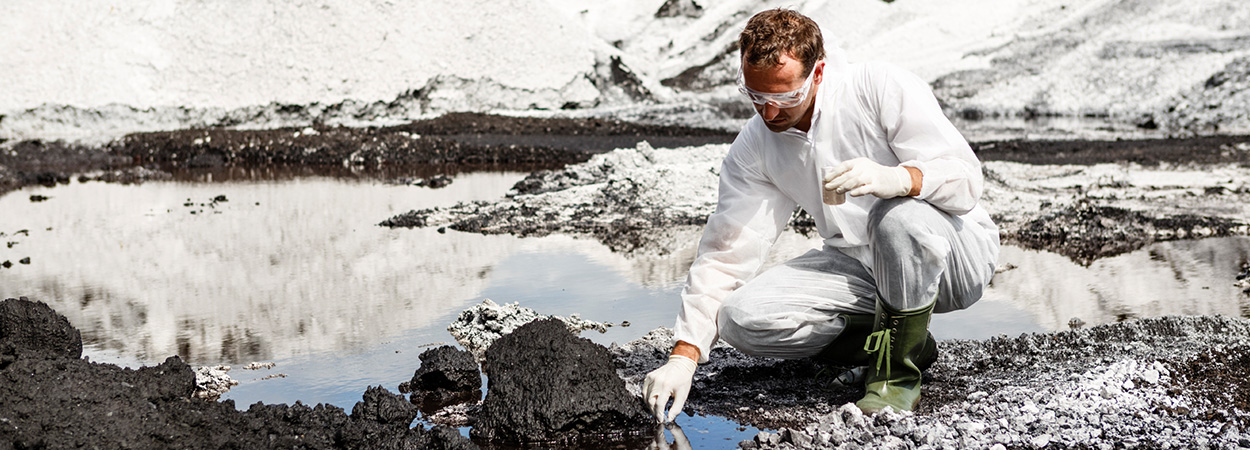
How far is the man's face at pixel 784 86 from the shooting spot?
2.92 meters

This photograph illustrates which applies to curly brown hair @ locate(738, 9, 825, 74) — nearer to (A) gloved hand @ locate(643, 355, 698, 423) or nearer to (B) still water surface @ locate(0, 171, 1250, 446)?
(A) gloved hand @ locate(643, 355, 698, 423)

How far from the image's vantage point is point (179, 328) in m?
4.52

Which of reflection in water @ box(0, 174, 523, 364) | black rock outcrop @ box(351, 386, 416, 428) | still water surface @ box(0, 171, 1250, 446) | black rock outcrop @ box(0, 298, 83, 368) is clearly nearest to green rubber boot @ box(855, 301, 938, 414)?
still water surface @ box(0, 171, 1250, 446)

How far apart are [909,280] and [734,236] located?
1.88ft

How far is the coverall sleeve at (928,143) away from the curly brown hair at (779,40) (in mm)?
243

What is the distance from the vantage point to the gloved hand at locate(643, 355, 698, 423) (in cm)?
298

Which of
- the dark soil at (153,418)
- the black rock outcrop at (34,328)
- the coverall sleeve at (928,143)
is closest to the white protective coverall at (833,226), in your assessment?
the coverall sleeve at (928,143)

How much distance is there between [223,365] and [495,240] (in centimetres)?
298

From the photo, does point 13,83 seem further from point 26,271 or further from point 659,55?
point 659,55

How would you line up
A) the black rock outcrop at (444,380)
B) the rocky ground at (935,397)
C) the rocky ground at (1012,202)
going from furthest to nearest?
1. the rocky ground at (1012,202)
2. the black rock outcrop at (444,380)
3. the rocky ground at (935,397)

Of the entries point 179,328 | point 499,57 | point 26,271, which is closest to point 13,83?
point 499,57

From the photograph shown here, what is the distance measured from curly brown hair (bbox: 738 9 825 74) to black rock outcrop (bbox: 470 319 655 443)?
1.04 metres

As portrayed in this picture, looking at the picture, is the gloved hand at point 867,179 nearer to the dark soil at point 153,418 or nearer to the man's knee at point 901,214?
the man's knee at point 901,214

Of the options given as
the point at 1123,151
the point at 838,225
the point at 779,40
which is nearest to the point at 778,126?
the point at 779,40
